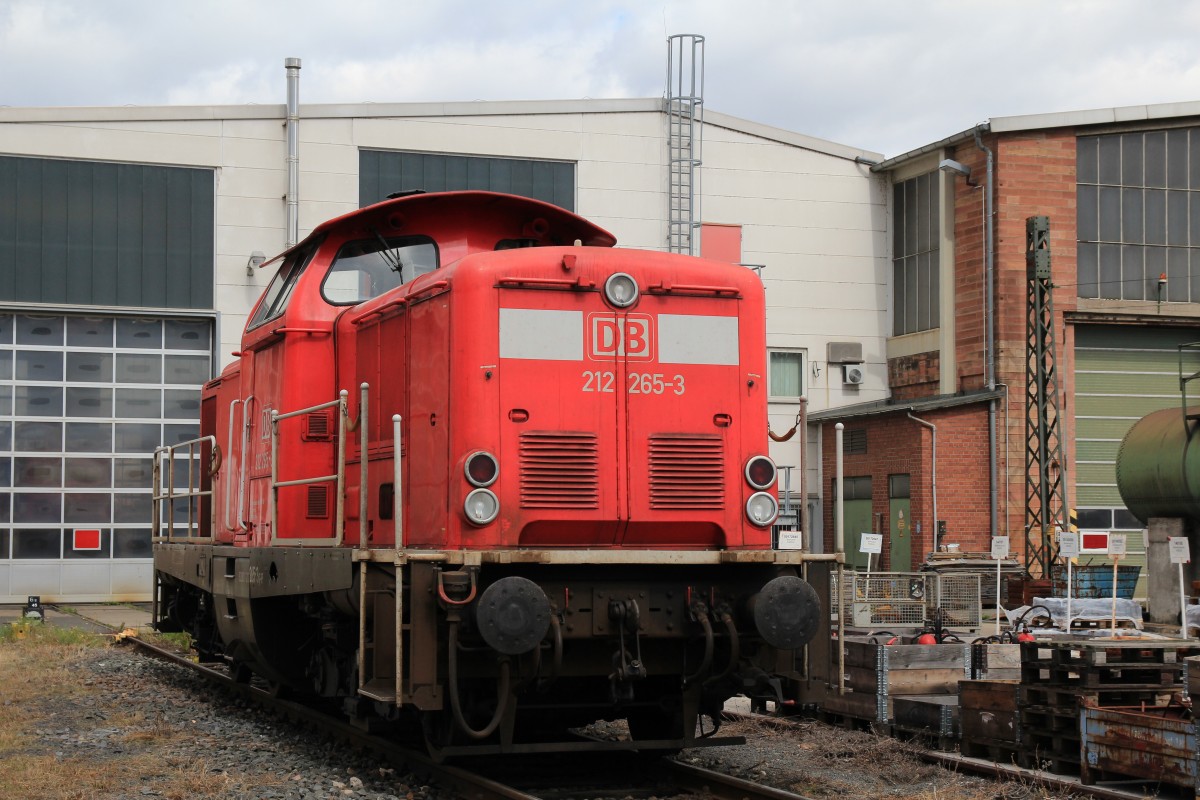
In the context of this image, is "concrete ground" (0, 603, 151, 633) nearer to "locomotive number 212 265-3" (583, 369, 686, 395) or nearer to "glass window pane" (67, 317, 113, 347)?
"glass window pane" (67, 317, 113, 347)

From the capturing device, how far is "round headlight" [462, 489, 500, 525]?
7.14 meters

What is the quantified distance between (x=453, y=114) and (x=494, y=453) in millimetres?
19671

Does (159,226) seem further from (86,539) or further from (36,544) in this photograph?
(36,544)

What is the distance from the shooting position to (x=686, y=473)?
7.64 meters

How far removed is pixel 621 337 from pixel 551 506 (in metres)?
1.03

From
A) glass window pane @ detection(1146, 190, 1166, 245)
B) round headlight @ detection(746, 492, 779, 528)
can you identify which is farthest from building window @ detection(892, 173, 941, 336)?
round headlight @ detection(746, 492, 779, 528)

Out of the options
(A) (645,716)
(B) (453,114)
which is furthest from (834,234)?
(A) (645,716)

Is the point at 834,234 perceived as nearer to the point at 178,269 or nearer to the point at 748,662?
the point at 178,269

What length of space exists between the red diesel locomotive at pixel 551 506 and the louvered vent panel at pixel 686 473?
0.04 feet

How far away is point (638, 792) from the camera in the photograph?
745cm

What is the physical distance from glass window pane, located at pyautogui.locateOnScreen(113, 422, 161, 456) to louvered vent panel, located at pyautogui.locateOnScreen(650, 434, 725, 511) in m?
18.9

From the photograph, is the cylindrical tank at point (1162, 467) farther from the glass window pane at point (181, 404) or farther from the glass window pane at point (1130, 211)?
the glass window pane at point (181, 404)

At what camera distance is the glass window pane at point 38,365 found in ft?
79.4

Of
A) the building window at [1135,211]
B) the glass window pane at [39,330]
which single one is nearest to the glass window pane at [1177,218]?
the building window at [1135,211]
